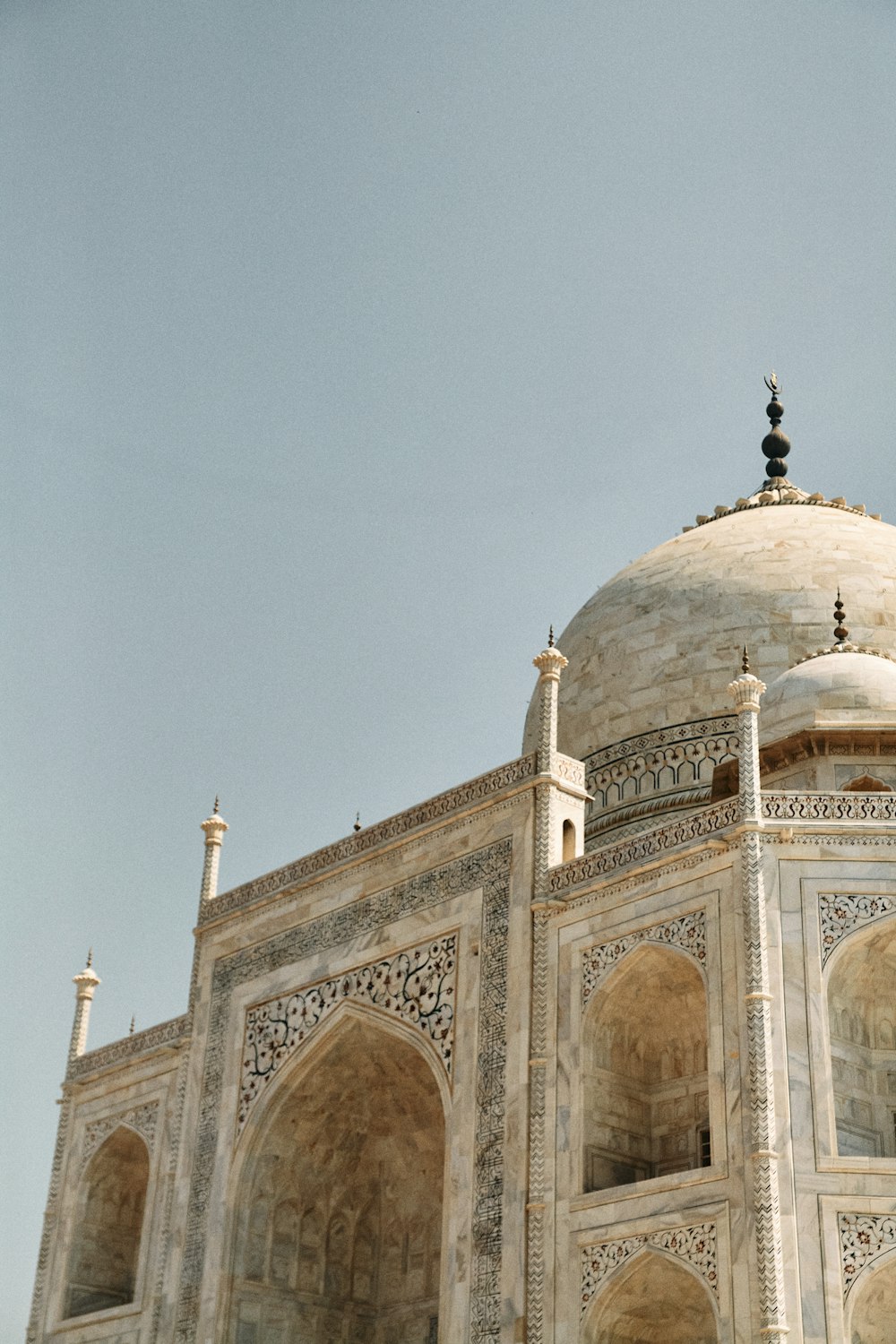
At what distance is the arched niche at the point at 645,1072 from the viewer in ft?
40.6

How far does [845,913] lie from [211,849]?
276 inches

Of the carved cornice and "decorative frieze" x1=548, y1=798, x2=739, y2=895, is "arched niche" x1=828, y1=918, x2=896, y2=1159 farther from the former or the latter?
the carved cornice

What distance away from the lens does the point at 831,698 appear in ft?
48.0

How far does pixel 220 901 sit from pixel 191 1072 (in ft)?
4.93

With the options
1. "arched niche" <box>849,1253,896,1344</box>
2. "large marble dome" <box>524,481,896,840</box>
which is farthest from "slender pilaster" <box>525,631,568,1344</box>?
"large marble dome" <box>524,481,896,840</box>

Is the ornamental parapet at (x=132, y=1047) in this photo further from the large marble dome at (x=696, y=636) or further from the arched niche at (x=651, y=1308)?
the arched niche at (x=651, y=1308)

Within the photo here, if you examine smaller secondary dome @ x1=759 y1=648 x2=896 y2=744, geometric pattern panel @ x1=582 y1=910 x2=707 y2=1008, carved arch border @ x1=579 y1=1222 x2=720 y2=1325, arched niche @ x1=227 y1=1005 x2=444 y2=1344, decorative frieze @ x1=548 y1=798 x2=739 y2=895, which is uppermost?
smaller secondary dome @ x1=759 y1=648 x2=896 y2=744

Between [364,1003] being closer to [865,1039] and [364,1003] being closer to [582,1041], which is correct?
[582,1041]

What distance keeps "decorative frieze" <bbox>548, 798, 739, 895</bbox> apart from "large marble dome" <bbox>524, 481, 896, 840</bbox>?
3.40 metres

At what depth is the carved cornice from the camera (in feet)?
46.0

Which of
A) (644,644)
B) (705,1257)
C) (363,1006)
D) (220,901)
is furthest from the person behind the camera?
(644,644)

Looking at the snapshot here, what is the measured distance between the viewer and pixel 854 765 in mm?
14367

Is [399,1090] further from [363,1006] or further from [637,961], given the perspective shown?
[637,961]

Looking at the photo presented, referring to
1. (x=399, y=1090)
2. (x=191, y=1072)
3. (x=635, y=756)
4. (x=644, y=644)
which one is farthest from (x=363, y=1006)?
(x=644, y=644)
